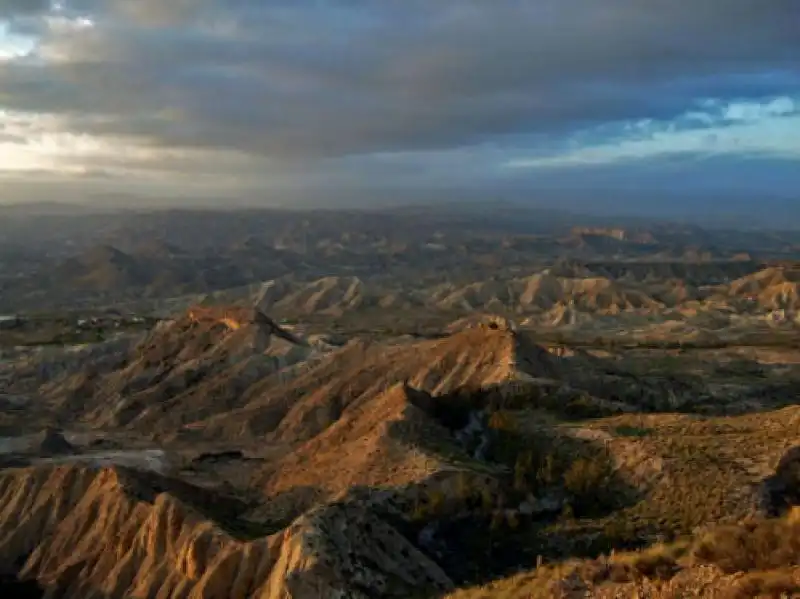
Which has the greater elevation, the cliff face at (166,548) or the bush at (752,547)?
the bush at (752,547)

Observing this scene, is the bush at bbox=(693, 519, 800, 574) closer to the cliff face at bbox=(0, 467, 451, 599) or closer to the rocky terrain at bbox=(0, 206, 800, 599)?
the rocky terrain at bbox=(0, 206, 800, 599)

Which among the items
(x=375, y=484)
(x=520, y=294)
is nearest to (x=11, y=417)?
(x=375, y=484)

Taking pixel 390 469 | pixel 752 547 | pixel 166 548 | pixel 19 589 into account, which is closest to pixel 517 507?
pixel 390 469

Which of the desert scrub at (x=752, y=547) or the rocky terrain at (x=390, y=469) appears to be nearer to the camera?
the desert scrub at (x=752, y=547)

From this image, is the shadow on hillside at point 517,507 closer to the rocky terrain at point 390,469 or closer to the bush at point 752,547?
the rocky terrain at point 390,469

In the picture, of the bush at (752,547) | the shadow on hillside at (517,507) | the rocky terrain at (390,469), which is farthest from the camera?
the shadow on hillside at (517,507)

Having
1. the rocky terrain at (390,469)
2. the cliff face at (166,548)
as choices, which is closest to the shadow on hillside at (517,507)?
the rocky terrain at (390,469)

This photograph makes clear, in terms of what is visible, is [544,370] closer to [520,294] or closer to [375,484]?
[375,484]

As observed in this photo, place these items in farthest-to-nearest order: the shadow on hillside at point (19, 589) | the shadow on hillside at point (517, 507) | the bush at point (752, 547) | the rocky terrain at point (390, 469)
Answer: the shadow on hillside at point (19, 589)
the shadow on hillside at point (517, 507)
the rocky terrain at point (390, 469)
the bush at point (752, 547)

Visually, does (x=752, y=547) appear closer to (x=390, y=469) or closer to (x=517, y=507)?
(x=517, y=507)

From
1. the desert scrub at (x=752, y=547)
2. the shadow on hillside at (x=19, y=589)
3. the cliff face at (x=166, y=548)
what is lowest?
the shadow on hillside at (x=19, y=589)
